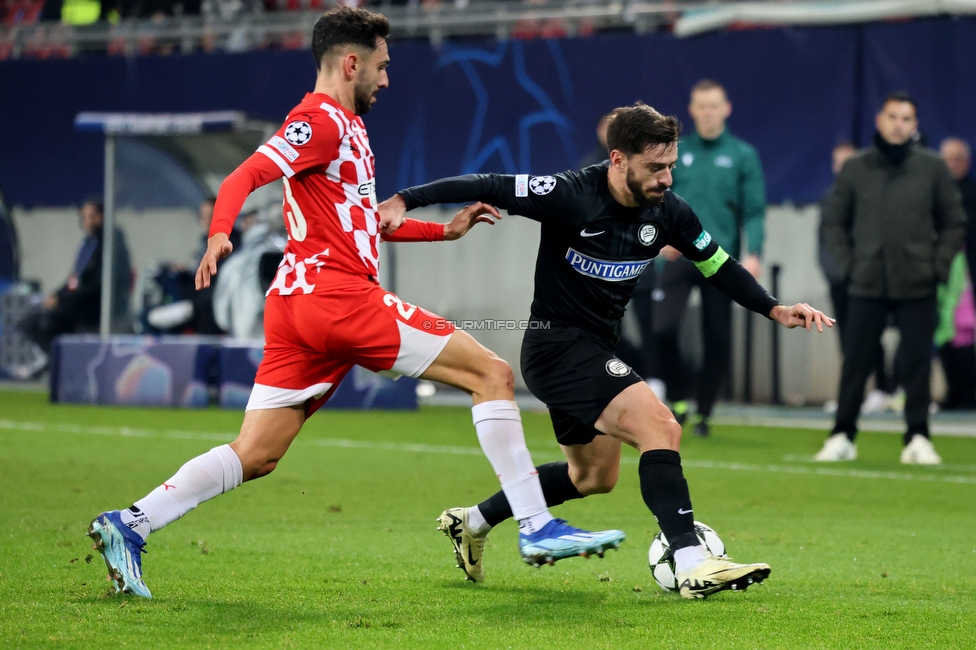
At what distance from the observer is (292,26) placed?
16.6 m

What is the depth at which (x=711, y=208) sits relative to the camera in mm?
11109

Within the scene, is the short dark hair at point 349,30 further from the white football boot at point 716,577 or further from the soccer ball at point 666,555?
the white football boot at point 716,577

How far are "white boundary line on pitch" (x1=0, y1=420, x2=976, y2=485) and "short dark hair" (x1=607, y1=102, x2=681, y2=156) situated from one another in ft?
15.4

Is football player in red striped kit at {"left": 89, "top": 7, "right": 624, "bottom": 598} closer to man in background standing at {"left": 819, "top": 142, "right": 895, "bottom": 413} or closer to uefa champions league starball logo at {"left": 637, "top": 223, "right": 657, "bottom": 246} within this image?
uefa champions league starball logo at {"left": 637, "top": 223, "right": 657, "bottom": 246}

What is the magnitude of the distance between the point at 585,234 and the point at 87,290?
1209 cm

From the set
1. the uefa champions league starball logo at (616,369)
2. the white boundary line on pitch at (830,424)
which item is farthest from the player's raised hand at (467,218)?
the white boundary line on pitch at (830,424)

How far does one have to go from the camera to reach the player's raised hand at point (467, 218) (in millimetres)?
5348

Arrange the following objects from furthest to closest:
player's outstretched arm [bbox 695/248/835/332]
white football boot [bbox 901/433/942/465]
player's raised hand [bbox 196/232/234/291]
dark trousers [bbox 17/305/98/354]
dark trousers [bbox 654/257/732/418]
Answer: dark trousers [bbox 17/305/98/354], dark trousers [bbox 654/257/732/418], white football boot [bbox 901/433/942/465], player's outstretched arm [bbox 695/248/835/332], player's raised hand [bbox 196/232/234/291]

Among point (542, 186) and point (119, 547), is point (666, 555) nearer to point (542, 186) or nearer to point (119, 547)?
point (542, 186)

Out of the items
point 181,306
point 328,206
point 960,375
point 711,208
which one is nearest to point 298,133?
point 328,206

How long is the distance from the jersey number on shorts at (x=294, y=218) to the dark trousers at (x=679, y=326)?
20.9 feet

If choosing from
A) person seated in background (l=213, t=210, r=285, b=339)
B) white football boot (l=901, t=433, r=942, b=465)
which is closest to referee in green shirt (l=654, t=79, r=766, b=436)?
white football boot (l=901, t=433, r=942, b=465)

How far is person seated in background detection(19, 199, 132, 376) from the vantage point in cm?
1586

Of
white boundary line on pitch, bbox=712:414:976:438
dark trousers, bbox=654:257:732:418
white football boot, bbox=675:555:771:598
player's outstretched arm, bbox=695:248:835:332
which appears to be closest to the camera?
white football boot, bbox=675:555:771:598
